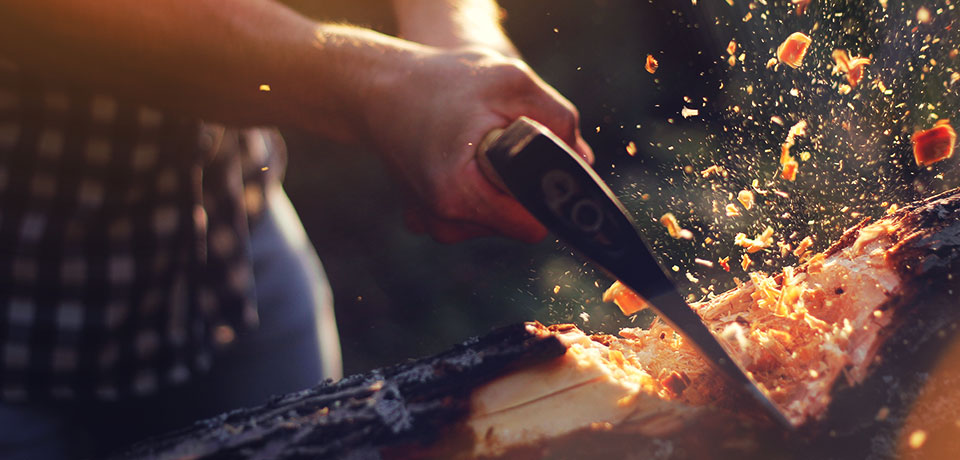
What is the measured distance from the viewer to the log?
2.43ft

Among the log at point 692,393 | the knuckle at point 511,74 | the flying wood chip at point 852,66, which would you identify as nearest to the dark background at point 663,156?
the flying wood chip at point 852,66

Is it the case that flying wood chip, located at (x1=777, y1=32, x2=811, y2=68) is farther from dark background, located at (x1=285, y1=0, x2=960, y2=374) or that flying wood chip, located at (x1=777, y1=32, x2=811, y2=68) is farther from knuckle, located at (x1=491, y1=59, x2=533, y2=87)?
knuckle, located at (x1=491, y1=59, x2=533, y2=87)

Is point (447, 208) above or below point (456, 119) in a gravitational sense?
below

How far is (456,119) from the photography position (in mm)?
895

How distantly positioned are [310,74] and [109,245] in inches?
Result: 24.1

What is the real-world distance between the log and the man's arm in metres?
0.30

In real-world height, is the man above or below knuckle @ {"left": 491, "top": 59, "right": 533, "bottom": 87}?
below

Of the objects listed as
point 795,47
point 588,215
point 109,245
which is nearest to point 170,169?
point 109,245

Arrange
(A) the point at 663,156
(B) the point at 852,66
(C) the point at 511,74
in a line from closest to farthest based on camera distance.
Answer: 1. (C) the point at 511,74
2. (B) the point at 852,66
3. (A) the point at 663,156

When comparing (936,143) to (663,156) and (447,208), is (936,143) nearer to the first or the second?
(447,208)

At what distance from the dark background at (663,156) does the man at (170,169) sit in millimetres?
921

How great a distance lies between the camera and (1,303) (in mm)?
1025

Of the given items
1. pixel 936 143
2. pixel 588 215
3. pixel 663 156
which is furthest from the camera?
pixel 663 156

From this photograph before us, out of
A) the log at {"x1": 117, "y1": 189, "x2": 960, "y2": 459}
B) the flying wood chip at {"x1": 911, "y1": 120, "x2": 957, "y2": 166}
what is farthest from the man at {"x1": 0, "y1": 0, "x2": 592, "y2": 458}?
the flying wood chip at {"x1": 911, "y1": 120, "x2": 957, "y2": 166}
